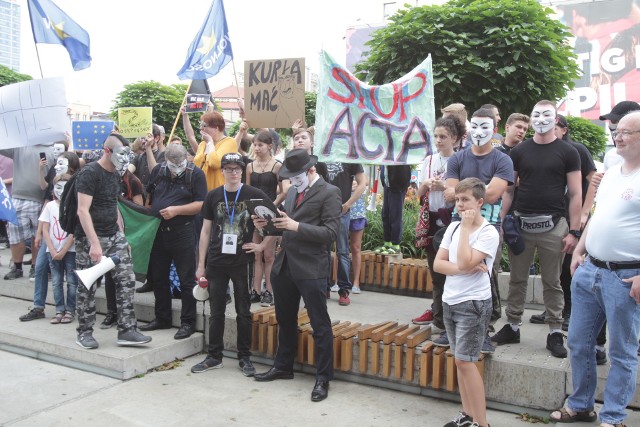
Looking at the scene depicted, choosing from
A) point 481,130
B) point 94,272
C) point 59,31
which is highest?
point 59,31

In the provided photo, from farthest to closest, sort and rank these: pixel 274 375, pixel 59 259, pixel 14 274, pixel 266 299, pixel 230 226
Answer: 1. pixel 14 274
2. pixel 266 299
3. pixel 59 259
4. pixel 230 226
5. pixel 274 375

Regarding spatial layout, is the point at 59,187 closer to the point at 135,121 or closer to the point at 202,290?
the point at 135,121

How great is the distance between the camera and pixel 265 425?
14.1ft

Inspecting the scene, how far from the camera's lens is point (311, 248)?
483 cm

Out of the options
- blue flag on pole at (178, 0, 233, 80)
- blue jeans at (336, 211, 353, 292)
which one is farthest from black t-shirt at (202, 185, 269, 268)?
blue flag on pole at (178, 0, 233, 80)

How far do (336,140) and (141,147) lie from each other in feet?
9.65

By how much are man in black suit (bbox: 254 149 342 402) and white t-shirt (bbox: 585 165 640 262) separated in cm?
197

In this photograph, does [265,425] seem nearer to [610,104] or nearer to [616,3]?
[610,104]

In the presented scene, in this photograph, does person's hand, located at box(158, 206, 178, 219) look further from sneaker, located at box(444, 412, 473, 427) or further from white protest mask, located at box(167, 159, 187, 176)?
sneaker, located at box(444, 412, 473, 427)

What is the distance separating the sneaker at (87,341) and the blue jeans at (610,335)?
4085 millimetres

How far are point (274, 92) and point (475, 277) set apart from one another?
13.1 feet

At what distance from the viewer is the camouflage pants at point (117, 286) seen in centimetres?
552

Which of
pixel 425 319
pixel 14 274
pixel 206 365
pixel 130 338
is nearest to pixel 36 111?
pixel 14 274

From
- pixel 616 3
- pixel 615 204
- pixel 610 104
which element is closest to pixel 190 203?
pixel 615 204
